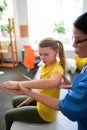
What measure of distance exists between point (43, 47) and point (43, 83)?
0.98 feet

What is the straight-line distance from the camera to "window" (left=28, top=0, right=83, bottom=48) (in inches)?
136

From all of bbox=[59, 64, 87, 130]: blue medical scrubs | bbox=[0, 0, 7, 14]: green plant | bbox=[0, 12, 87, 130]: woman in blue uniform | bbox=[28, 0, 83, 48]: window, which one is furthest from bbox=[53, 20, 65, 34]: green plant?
bbox=[59, 64, 87, 130]: blue medical scrubs

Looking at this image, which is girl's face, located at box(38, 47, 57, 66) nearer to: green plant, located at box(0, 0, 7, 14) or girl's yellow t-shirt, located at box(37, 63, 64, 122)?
girl's yellow t-shirt, located at box(37, 63, 64, 122)

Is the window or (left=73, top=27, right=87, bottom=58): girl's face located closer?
(left=73, top=27, right=87, bottom=58): girl's face

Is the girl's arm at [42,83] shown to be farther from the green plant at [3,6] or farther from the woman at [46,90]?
the green plant at [3,6]

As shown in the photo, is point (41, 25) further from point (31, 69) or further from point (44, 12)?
point (31, 69)

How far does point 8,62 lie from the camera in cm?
385

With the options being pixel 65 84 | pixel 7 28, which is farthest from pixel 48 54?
pixel 7 28

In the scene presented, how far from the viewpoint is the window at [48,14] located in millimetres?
3466

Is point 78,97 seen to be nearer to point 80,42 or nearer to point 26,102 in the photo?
point 80,42

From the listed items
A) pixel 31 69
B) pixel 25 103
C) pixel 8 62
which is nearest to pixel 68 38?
pixel 31 69

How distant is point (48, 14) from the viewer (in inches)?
141

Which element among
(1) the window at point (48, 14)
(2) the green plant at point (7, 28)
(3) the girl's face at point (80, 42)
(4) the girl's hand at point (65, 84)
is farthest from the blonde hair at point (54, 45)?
(1) the window at point (48, 14)

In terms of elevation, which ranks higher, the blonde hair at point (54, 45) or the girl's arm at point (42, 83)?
the blonde hair at point (54, 45)
